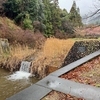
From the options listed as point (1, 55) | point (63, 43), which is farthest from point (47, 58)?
point (1, 55)

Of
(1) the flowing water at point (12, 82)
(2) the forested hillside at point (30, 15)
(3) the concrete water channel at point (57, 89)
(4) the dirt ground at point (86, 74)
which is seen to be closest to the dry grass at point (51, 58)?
(1) the flowing water at point (12, 82)

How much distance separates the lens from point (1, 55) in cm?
831

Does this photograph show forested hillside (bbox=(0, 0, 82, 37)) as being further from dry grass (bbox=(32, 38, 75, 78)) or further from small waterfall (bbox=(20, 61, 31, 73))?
small waterfall (bbox=(20, 61, 31, 73))

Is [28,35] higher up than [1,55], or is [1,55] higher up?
[28,35]

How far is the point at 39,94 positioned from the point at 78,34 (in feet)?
53.7

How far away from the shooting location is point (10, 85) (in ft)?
17.2

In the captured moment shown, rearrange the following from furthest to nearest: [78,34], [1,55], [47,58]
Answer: [78,34], [1,55], [47,58]

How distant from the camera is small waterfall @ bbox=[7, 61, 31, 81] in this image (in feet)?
20.2

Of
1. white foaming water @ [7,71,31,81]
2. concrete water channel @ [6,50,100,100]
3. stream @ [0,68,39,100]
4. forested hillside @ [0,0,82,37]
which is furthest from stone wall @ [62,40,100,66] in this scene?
forested hillside @ [0,0,82,37]

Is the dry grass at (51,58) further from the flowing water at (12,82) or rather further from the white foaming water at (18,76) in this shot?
the flowing water at (12,82)

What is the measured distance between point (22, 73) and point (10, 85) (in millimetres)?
1495

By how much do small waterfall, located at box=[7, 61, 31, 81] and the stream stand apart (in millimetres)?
248

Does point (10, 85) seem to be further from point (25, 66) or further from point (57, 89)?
point (57, 89)

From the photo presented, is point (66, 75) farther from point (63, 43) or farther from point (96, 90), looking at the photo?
point (63, 43)
